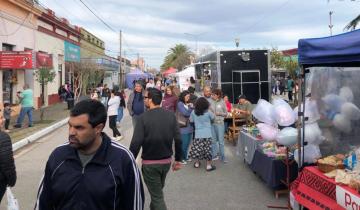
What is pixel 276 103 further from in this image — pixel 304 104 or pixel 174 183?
pixel 174 183

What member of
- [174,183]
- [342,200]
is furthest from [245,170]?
[342,200]

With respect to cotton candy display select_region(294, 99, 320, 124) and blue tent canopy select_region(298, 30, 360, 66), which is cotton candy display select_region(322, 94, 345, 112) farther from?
blue tent canopy select_region(298, 30, 360, 66)

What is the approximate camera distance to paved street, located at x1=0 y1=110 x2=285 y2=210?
7.09m

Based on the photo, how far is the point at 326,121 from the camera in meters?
6.60

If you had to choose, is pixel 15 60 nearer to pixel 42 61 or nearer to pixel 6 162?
pixel 42 61

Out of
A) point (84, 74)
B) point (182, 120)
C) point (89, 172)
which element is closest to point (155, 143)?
point (89, 172)

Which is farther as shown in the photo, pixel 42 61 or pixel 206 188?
pixel 42 61

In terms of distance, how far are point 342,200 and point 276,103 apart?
2.81 meters

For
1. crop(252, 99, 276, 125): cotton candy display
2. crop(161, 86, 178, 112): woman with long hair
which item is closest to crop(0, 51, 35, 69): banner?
crop(161, 86, 178, 112): woman with long hair

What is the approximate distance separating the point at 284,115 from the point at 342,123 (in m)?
1.08

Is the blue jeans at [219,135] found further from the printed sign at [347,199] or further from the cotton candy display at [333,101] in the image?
the printed sign at [347,199]

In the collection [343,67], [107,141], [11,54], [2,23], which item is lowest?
[107,141]

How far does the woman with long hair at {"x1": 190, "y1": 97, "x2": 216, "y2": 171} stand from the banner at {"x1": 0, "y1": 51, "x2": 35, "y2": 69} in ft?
46.7

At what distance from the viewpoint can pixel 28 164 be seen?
34.3 feet
